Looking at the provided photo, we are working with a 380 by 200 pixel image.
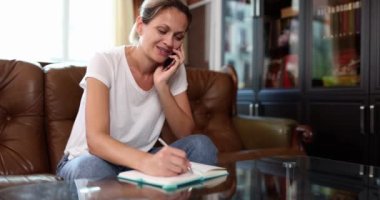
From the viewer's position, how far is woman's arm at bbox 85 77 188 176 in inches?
34.1

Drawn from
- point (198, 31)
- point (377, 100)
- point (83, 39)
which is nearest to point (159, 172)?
point (377, 100)

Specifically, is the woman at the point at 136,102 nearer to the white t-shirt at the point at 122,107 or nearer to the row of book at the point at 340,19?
the white t-shirt at the point at 122,107

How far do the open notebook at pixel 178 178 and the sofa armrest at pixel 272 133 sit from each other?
2.96 ft

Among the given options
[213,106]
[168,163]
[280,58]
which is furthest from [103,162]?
[280,58]

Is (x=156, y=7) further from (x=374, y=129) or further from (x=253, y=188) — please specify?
(x=374, y=129)

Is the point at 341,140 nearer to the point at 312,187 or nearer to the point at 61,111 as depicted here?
the point at 312,187

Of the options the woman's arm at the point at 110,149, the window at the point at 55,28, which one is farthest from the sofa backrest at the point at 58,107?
the window at the point at 55,28

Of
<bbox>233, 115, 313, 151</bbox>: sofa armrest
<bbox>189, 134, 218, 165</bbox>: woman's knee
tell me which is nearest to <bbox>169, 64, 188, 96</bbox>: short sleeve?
<bbox>189, 134, 218, 165</bbox>: woman's knee

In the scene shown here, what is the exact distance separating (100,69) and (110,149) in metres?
0.30

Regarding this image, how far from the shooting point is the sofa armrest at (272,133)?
1782 millimetres

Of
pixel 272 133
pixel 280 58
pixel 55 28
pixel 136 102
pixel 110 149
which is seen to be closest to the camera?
pixel 110 149

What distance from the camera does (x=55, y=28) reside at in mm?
2820

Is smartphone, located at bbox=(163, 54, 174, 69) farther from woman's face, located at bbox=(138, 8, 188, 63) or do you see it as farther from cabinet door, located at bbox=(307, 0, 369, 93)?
cabinet door, located at bbox=(307, 0, 369, 93)

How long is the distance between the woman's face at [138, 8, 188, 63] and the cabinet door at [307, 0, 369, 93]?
1.22m
